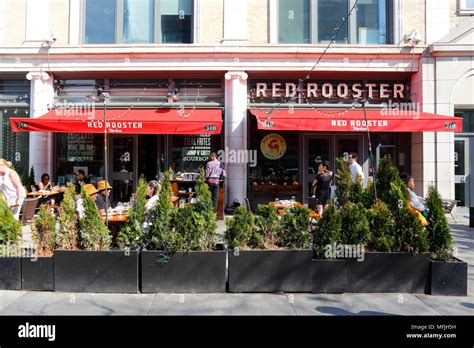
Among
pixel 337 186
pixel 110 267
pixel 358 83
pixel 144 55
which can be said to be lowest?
pixel 110 267

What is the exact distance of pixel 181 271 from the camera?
4953 millimetres

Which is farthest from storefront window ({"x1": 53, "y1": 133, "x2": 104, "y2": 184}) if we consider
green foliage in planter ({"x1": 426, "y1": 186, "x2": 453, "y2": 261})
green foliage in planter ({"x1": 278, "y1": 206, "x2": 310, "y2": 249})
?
green foliage in planter ({"x1": 426, "y1": 186, "x2": 453, "y2": 261})

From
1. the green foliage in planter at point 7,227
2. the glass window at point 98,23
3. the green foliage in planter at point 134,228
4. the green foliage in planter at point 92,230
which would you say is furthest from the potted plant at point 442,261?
the glass window at point 98,23

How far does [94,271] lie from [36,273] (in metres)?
0.85

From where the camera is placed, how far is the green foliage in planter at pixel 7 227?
5.19 meters

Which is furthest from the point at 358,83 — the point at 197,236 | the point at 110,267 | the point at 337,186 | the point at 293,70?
the point at 110,267

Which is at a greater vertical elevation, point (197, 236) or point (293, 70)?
point (293, 70)

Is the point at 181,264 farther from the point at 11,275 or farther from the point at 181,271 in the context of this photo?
the point at 11,275

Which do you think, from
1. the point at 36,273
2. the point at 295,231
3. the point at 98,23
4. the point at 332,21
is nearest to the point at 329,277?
the point at 295,231

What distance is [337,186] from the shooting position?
668cm

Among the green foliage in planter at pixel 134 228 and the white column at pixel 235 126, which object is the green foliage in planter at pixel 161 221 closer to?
the green foliage in planter at pixel 134 228

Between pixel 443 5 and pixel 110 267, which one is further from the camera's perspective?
pixel 443 5
